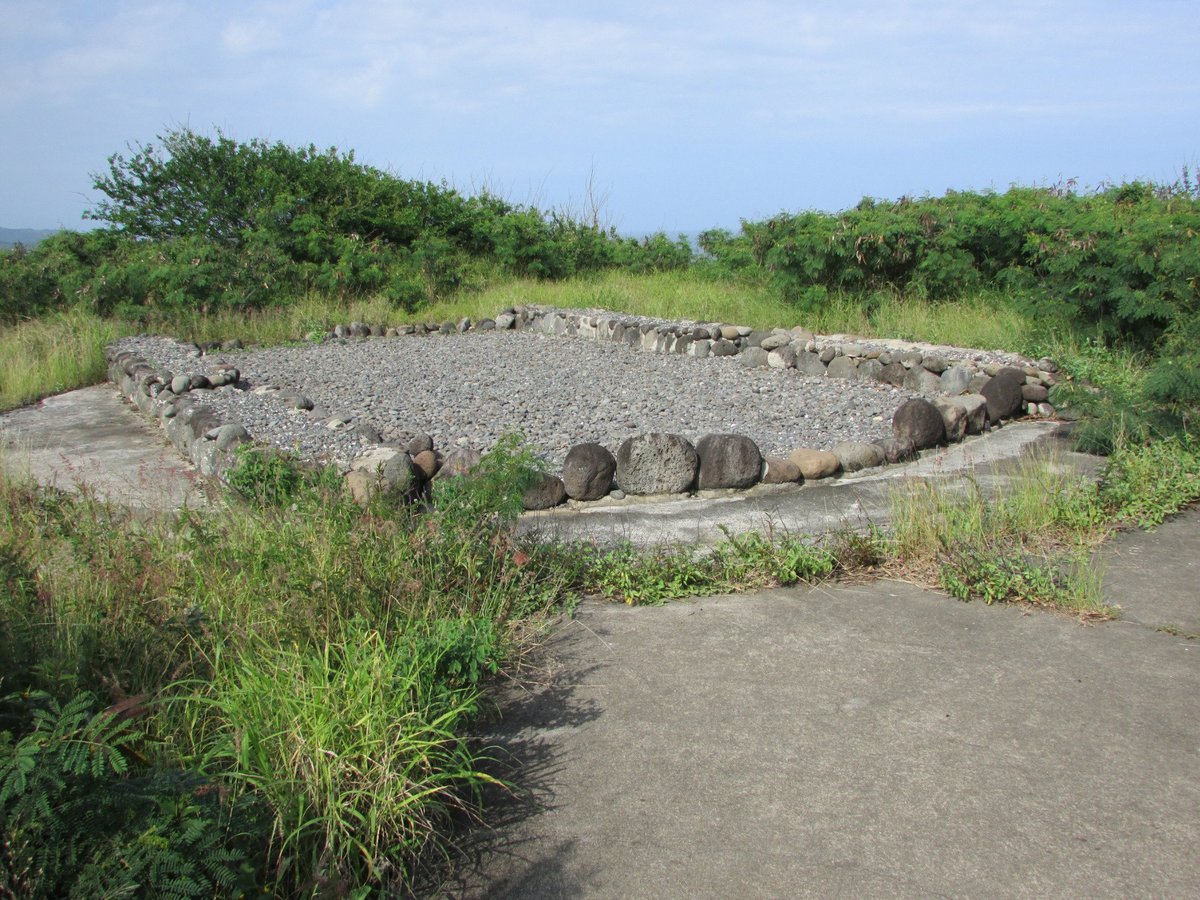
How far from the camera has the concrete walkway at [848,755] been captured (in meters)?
2.59

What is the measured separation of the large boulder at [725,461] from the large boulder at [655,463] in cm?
11

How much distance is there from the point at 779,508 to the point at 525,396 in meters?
4.13

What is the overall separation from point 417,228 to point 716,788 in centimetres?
1629

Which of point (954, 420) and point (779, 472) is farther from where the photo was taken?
point (954, 420)

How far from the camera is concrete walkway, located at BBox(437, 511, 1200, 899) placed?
259 centimetres

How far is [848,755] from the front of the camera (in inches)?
123

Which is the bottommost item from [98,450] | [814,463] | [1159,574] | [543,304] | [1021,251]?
[1159,574]

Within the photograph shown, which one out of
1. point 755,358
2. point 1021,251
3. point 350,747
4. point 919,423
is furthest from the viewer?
point 1021,251

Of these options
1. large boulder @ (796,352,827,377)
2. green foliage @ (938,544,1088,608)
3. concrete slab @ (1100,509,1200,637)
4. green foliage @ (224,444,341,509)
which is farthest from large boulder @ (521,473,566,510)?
large boulder @ (796,352,827,377)

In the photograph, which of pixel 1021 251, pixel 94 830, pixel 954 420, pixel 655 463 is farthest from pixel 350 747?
pixel 1021 251

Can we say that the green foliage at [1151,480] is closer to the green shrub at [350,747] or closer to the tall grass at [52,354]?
the green shrub at [350,747]

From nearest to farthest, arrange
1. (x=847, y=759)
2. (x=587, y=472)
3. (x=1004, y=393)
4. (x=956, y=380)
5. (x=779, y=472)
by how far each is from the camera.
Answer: (x=847, y=759)
(x=587, y=472)
(x=779, y=472)
(x=1004, y=393)
(x=956, y=380)

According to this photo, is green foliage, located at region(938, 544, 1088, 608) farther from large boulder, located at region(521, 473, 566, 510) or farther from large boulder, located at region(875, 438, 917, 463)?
large boulder, located at region(521, 473, 566, 510)

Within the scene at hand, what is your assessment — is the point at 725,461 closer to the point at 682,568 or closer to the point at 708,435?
the point at 708,435
